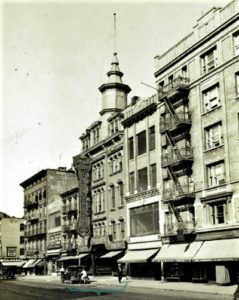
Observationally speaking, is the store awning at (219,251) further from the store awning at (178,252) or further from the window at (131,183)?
the window at (131,183)

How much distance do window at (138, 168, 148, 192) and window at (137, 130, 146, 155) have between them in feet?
6.32

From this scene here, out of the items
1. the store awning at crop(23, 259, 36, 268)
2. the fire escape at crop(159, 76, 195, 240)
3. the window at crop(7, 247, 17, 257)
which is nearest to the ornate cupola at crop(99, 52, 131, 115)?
the fire escape at crop(159, 76, 195, 240)

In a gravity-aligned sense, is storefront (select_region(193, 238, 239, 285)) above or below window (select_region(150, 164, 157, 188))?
below

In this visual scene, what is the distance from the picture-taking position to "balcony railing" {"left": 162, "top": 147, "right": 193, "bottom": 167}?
39594mm

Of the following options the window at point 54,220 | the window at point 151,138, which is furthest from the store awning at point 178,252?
the window at point 54,220

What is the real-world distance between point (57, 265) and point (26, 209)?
2134 cm

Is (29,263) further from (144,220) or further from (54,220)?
(144,220)

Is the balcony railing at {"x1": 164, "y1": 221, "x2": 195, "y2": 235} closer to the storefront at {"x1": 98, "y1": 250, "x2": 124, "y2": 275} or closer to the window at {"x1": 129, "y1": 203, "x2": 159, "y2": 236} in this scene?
the window at {"x1": 129, "y1": 203, "x2": 159, "y2": 236}

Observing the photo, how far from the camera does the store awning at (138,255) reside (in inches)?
1702

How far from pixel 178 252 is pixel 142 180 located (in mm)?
10574

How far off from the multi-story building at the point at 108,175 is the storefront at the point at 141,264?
2.55 m

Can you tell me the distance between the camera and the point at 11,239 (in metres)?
114

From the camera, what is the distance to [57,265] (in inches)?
2894

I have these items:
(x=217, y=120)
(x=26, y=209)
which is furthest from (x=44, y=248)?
(x=217, y=120)
